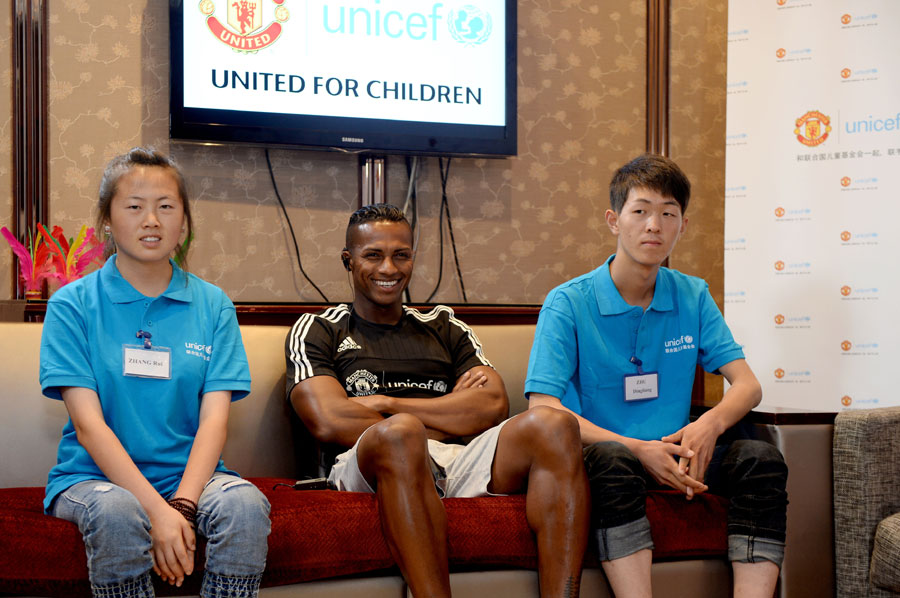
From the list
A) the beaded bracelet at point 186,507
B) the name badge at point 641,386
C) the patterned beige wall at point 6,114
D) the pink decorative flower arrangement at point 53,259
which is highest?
the patterned beige wall at point 6,114

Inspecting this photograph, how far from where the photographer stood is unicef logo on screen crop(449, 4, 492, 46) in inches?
133

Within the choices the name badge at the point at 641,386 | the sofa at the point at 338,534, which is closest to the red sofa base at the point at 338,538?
the sofa at the point at 338,534

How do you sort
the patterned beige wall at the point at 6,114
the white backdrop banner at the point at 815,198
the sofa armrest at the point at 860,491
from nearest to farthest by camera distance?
the sofa armrest at the point at 860,491 → the patterned beige wall at the point at 6,114 → the white backdrop banner at the point at 815,198

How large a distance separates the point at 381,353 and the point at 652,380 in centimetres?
71

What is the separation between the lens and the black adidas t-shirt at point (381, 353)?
86.6 inches

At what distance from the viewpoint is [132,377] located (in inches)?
69.3

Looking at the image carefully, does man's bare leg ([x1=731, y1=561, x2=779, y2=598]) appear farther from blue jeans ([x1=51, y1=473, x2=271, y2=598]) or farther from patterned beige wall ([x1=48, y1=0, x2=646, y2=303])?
patterned beige wall ([x1=48, y1=0, x2=646, y2=303])

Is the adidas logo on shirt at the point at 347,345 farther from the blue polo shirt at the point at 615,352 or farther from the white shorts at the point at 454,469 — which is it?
the blue polo shirt at the point at 615,352

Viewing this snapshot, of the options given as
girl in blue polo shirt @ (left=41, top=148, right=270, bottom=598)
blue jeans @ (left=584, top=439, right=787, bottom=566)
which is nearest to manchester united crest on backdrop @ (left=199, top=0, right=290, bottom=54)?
girl in blue polo shirt @ (left=41, top=148, right=270, bottom=598)

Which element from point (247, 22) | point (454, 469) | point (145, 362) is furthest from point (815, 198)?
point (145, 362)

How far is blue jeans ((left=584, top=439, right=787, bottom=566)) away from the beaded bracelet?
808 mm

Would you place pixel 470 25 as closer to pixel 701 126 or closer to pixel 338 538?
pixel 701 126

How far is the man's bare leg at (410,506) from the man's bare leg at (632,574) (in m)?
0.36

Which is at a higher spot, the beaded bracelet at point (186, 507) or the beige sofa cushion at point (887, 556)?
the beaded bracelet at point (186, 507)
